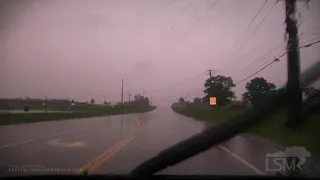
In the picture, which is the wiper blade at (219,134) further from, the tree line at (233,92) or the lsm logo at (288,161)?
the lsm logo at (288,161)

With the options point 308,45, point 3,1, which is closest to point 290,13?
point 308,45

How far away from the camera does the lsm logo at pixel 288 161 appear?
5.84m

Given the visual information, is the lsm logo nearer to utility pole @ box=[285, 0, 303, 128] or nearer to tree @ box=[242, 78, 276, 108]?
utility pole @ box=[285, 0, 303, 128]

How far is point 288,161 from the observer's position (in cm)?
597

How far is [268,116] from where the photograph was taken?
5.20 m

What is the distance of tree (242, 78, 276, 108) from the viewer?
6.34m

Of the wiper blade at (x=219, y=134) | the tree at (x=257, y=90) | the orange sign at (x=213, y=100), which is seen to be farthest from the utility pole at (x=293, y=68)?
the orange sign at (x=213, y=100)

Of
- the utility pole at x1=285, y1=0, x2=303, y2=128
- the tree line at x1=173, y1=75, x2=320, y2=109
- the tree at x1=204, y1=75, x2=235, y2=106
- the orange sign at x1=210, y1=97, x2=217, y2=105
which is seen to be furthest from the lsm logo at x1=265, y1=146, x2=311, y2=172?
the orange sign at x1=210, y1=97, x2=217, y2=105

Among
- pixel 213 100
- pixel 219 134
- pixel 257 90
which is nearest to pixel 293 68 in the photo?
pixel 257 90

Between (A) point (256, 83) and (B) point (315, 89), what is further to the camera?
(A) point (256, 83)

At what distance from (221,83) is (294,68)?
214 centimetres

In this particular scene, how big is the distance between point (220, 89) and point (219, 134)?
9.32ft

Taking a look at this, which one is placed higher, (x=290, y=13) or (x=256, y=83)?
(x=290, y=13)

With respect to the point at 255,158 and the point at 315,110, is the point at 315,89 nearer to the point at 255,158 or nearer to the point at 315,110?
the point at 315,110
